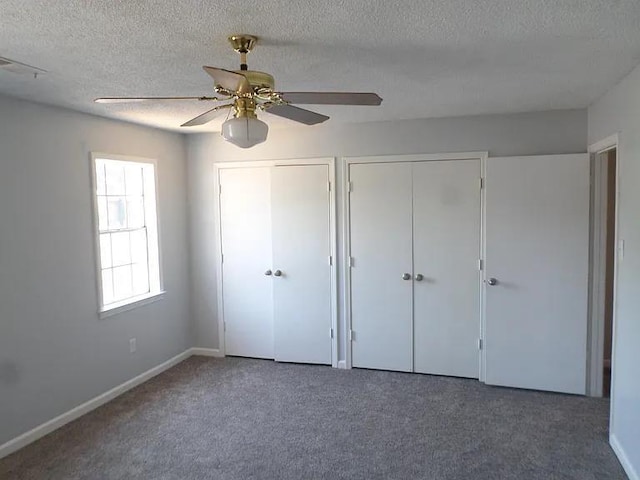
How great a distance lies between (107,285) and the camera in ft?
13.5

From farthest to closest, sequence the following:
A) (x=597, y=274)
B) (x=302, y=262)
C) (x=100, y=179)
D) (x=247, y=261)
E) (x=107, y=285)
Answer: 1. (x=247, y=261)
2. (x=302, y=262)
3. (x=107, y=285)
4. (x=100, y=179)
5. (x=597, y=274)

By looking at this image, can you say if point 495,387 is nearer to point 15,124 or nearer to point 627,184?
point 627,184

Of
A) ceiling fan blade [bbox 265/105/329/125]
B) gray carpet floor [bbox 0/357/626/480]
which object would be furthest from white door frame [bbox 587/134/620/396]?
ceiling fan blade [bbox 265/105/329/125]

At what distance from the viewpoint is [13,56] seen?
229 cm

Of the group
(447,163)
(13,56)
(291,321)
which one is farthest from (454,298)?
(13,56)

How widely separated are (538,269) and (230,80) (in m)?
3.03

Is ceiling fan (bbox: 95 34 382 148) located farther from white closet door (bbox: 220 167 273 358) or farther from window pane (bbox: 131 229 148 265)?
white closet door (bbox: 220 167 273 358)

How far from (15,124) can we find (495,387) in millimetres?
4095

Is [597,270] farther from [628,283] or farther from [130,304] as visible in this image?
[130,304]

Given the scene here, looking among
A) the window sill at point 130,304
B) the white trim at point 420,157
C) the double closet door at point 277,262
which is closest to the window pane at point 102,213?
the window sill at point 130,304

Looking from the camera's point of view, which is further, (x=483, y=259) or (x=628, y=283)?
(x=483, y=259)

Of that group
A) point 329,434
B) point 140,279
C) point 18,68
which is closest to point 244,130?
point 18,68

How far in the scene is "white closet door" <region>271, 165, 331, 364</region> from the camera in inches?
177

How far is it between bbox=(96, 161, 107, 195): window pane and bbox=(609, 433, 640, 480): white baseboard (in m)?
4.12
